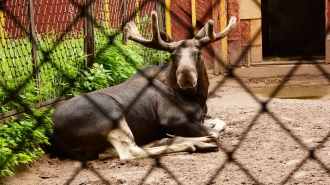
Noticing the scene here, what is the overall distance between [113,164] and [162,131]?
2.91 feet

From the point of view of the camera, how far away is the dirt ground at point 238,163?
12.1 ft

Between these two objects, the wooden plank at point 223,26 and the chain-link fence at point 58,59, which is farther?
the wooden plank at point 223,26

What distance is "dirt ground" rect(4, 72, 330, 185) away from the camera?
3.68 m

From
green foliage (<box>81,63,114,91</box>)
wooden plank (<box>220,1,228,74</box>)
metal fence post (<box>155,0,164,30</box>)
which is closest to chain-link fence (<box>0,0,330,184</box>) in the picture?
green foliage (<box>81,63,114,91</box>)

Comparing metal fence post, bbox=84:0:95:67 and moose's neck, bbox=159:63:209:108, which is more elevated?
metal fence post, bbox=84:0:95:67

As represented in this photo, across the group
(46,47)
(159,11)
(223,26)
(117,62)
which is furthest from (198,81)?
(223,26)

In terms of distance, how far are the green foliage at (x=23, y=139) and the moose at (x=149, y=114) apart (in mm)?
205

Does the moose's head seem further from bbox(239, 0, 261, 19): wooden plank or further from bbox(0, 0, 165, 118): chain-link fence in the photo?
bbox(239, 0, 261, 19): wooden plank

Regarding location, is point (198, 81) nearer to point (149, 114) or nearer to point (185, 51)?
point (185, 51)

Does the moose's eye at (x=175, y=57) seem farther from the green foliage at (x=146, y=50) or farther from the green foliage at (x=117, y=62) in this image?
the green foliage at (x=146, y=50)

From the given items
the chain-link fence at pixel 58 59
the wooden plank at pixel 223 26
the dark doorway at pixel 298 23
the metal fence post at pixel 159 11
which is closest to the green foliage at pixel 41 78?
the chain-link fence at pixel 58 59

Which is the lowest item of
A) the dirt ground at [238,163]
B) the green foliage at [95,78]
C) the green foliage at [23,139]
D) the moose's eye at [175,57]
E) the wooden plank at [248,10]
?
the dirt ground at [238,163]

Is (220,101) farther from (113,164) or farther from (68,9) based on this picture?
(113,164)

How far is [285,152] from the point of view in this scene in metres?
4.42
